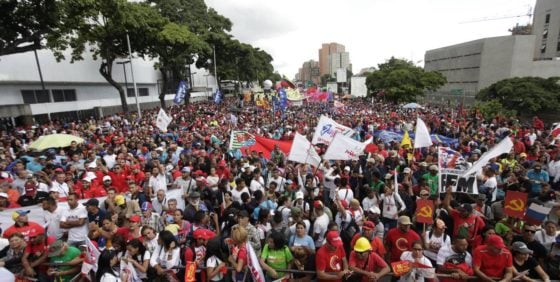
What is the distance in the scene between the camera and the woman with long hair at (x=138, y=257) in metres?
4.43

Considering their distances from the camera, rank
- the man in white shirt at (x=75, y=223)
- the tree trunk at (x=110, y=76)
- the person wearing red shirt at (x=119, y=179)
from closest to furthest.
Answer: the man in white shirt at (x=75, y=223)
the person wearing red shirt at (x=119, y=179)
the tree trunk at (x=110, y=76)

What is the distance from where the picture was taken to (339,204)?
19.3 feet

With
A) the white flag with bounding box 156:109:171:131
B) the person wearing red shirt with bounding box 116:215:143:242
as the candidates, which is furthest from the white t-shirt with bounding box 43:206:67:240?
the white flag with bounding box 156:109:171:131

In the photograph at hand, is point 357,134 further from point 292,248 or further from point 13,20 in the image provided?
point 13,20

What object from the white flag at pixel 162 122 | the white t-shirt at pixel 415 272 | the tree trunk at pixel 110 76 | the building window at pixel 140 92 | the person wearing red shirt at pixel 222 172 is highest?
the tree trunk at pixel 110 76

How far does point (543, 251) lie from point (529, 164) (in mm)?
5566

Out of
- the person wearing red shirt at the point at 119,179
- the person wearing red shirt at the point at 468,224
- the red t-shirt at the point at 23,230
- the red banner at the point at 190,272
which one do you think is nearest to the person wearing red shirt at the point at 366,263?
the person wearing red shirt at the point at 468,224

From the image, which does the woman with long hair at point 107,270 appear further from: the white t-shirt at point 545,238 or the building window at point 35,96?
the building window at point 35,96

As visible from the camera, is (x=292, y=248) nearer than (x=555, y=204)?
Yes

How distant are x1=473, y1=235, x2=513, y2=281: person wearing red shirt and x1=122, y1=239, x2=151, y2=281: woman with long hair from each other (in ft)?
14.4

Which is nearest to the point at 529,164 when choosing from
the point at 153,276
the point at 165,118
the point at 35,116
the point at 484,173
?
the point at 484,173

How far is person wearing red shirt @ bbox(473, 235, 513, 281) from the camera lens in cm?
415

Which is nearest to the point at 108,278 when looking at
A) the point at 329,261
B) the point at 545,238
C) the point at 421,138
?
the point at 329,261

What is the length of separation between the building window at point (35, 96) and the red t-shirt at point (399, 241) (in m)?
24.8
